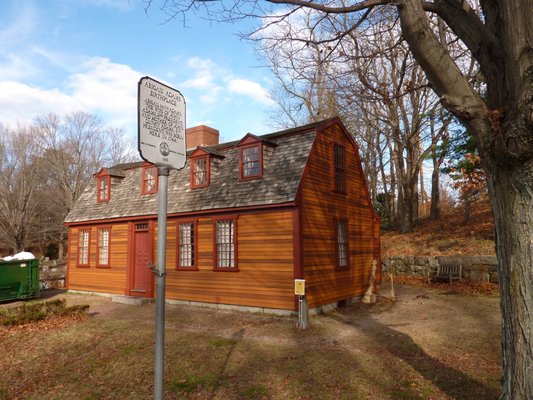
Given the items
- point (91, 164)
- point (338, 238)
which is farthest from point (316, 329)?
point (91, 164)

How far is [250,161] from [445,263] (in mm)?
11029

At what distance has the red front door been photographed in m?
16.6

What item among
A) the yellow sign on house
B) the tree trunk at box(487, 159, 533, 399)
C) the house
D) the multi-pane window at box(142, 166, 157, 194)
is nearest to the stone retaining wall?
the house

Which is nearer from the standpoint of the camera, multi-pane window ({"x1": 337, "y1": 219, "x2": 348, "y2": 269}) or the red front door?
multi-pane window ({"x1": 337, "y1": 219, "x2": 348, "y2": 269})

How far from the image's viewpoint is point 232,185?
47.7 ft

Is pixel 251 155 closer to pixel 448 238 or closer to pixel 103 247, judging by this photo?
pixel 103 247

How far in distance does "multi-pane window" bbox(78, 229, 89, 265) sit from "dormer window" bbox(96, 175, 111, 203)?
179 cm

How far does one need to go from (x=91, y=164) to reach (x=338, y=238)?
1287 inches

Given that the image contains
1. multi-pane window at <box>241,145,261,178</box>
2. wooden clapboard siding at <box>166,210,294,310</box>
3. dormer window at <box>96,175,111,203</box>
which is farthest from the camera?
dormer window at <box>96,175,111,203</box>

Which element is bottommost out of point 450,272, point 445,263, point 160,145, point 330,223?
point 450,272

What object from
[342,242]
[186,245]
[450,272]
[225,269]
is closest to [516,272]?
[225,269]

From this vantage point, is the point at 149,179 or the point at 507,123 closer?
the point at 507,123

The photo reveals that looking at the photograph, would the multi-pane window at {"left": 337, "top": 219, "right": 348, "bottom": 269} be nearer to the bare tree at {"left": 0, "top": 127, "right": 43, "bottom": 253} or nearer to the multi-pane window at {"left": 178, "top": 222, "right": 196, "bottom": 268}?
the multi-pane window at {"left": 178, "top": 222, "right": 196, "bottom": 268}

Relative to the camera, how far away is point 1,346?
9305 millimetres
